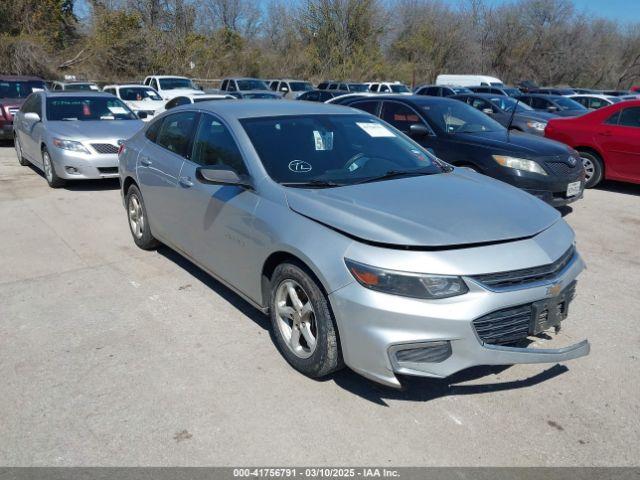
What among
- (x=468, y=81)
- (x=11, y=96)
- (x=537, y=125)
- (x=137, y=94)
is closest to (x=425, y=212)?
(x=537, y=125)

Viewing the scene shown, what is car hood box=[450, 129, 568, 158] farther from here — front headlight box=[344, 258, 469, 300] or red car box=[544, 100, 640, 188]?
front headlight box=[344, 258, 469, 300]

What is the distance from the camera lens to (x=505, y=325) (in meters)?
3.08

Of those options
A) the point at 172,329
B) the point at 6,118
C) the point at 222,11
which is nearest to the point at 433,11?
the point at 222,11

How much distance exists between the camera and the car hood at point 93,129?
877cm

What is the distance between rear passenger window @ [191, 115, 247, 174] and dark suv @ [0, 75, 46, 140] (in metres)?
11.3

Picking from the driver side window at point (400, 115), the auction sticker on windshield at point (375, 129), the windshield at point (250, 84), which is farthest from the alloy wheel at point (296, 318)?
the windshield at point (250, 84)

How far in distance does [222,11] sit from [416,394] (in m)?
61.8

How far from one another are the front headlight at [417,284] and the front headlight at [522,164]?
14.8ft

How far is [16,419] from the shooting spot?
10.2ft

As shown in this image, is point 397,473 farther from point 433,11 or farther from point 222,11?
point 222,11

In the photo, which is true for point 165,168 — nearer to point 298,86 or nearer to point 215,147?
point 215,147

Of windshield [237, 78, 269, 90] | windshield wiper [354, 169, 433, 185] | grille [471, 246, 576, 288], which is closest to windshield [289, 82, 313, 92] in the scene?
windshield [237, 78, 269, 90]

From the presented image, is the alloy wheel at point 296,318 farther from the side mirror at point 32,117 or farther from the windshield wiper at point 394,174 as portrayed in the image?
the side mirror at point 32,117

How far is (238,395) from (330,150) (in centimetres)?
191
